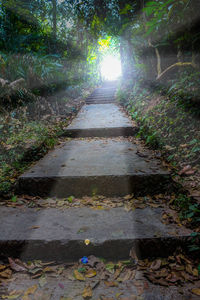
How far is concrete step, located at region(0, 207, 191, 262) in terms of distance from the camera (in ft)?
4.67

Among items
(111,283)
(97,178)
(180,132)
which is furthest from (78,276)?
(180,132)

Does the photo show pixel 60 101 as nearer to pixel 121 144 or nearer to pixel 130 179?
pixel 121 144

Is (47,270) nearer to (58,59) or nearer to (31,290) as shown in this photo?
(31,290)

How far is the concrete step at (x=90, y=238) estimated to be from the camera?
56.0 inches

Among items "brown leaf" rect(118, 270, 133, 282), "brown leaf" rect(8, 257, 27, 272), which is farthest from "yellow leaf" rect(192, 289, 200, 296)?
"brown leaf" rect(8, 257, 27, 272)

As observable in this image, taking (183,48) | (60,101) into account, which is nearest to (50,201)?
(183,48)

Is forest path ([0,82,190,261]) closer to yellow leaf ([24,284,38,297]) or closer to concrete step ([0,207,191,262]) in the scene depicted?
concrete step ([0,207,191,262])

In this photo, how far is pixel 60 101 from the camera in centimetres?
619

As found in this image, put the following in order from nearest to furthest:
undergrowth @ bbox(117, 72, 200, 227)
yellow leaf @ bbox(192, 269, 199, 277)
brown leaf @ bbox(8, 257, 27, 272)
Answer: yellow leaf @ bbox(192, 269, 199, 277) < brown leaf @ bbox(8, 257, 27, 272) < undergrowth @ bbox(117, 72, 200, 227)

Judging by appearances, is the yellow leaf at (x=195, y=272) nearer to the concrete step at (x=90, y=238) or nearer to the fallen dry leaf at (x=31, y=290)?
the concrete step at (x=90, y=238)

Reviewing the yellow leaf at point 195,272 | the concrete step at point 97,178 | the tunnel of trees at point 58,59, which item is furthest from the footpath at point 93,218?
the tunnel of trees at point 58,59

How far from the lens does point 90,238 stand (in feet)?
4.73

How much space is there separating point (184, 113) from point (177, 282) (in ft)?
7.75

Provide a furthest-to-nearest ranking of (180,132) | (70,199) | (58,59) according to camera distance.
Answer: (58,59) → (180,132) → (70,199)
